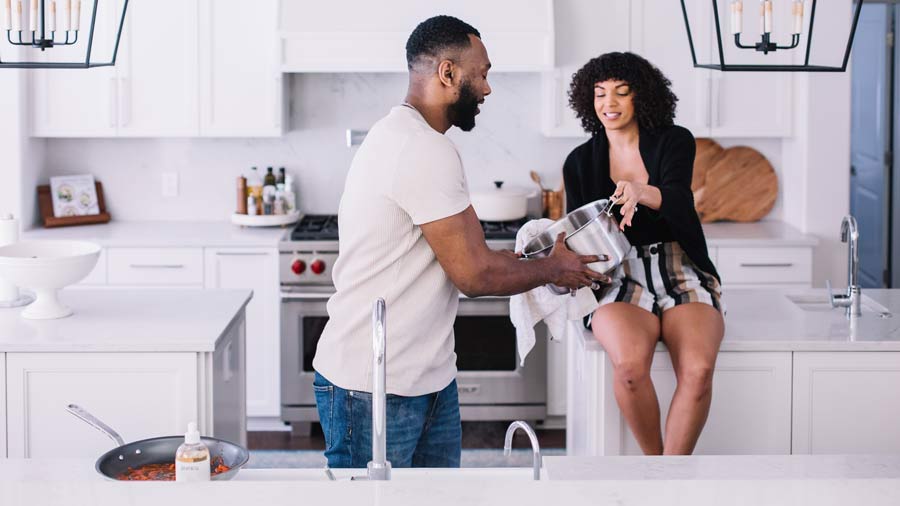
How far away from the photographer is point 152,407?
3.19 metres

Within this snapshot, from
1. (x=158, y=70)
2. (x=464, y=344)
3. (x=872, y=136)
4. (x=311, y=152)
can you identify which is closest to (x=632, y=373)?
(x=464, y=344)

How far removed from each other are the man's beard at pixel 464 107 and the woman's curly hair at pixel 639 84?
0.90m

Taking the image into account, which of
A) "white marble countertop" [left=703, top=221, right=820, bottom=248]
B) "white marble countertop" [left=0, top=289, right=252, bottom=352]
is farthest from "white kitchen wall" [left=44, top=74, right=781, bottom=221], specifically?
"white marble countertop" [left=0, top=289, right=252, bottom=352]

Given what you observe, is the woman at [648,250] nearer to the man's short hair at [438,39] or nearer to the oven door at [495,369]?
the man's short hair at [438,39]

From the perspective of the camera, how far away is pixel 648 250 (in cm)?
350

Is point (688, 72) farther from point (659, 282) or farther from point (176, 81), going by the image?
point (176, 81)

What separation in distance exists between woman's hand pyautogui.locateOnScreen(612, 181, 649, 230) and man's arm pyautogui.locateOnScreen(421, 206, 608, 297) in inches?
15.4

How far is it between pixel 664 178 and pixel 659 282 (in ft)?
0.98

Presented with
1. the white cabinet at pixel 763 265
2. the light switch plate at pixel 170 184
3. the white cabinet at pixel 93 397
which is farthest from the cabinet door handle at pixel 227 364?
the white cabinet at pixel 763 265

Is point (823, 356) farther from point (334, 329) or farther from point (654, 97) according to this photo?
point (334, 329)

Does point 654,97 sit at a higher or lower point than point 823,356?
higher

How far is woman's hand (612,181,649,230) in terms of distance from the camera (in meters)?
3.14

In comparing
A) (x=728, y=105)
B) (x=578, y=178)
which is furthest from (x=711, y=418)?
(x=728, y=105)

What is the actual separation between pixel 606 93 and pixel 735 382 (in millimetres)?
904
